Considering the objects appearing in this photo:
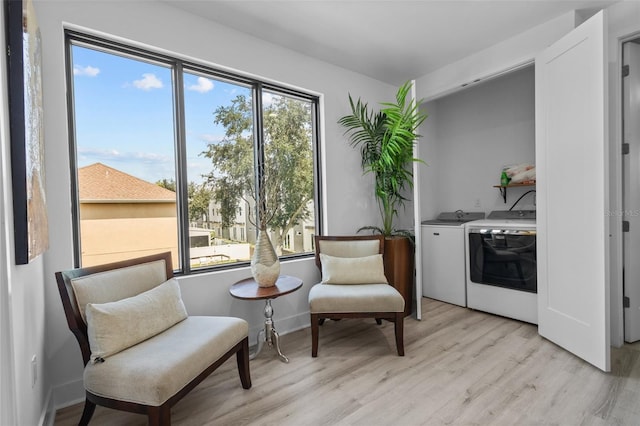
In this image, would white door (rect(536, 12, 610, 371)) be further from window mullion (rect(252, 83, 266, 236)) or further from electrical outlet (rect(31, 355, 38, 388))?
electrical outlet (rect(31, 355, 38, 388))

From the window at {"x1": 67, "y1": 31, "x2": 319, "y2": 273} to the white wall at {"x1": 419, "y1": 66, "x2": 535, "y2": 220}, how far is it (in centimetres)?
199

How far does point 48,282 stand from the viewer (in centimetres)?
177

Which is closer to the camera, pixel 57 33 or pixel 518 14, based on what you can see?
pixel 57 33

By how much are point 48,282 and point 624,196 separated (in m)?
4.03

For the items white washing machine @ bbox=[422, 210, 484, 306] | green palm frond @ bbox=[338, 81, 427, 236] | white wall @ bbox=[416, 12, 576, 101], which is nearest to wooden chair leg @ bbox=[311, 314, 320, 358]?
green palm frond @ bbox=[338, 81, 427, 236]

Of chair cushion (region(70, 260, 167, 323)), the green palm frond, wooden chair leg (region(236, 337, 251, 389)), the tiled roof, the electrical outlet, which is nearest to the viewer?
the electrical outlet

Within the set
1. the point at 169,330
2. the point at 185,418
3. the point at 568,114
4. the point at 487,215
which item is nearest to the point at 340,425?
the point at 185,418

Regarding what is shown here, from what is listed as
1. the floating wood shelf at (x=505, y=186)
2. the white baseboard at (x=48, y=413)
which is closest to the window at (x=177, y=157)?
the white baseboard at (x=48, y=413)

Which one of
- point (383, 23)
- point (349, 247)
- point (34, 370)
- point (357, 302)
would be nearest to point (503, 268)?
point (349, 247)

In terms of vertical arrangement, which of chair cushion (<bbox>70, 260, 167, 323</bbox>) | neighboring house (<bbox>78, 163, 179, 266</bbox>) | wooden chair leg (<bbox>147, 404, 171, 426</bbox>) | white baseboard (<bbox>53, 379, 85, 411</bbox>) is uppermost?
neighboring house (<bbox>78, 163, 179, 266</bbox>)

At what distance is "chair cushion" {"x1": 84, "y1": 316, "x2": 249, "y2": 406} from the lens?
4.24 feet

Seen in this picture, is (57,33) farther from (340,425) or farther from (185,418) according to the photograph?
(340,425)

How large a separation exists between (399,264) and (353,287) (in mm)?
695

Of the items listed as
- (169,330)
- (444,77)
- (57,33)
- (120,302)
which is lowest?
(169,330)
